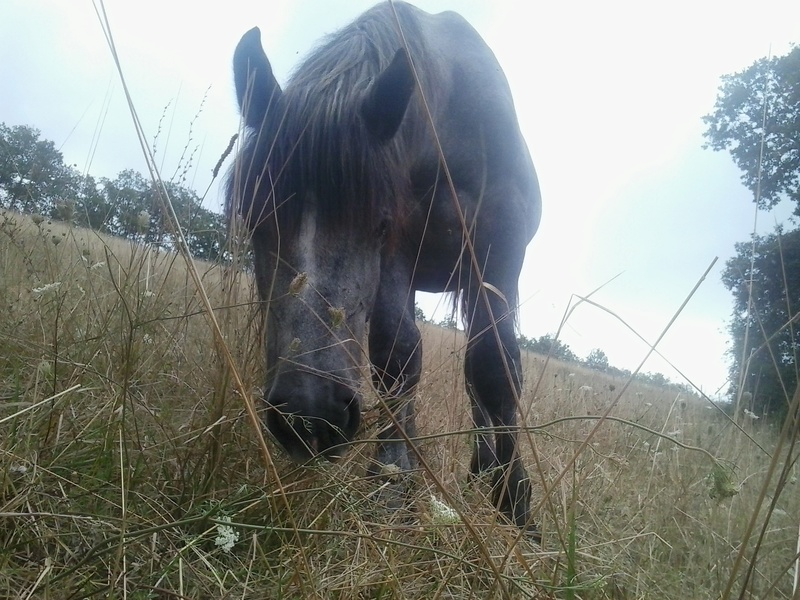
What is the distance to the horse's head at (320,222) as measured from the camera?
53.1 inches

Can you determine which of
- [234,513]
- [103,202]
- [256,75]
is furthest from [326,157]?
[103,202]

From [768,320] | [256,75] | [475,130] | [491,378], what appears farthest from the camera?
[768,320]

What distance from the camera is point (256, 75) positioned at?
1.98 metres

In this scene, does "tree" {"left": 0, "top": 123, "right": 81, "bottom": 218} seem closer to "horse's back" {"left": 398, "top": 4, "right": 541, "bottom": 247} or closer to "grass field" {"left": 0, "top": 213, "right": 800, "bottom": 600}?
"grass field" {"left": 0, "top": 213, "right": 800, "bottom": 600}

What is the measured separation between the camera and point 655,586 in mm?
1266

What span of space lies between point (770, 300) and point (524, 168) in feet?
10.3

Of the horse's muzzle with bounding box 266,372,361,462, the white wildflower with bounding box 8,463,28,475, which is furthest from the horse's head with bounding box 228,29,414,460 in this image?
the white wildflower with bounding box 8,463,28,475

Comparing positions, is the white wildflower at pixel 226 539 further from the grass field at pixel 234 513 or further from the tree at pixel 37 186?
the tree at pixel 37 186

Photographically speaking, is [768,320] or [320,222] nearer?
[320,222]

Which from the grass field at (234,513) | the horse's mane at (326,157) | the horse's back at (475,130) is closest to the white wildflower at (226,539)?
the grass field at (234,513)

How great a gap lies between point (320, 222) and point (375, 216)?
→ 0.21 meters

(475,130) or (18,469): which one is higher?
(475,130)

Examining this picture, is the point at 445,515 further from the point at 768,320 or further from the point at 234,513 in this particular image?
the point at 768,320

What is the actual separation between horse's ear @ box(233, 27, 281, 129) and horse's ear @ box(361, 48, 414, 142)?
40 cm
